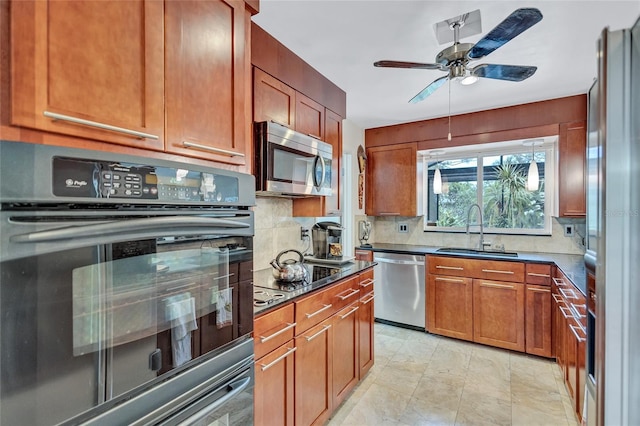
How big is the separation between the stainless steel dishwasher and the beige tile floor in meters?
0.41

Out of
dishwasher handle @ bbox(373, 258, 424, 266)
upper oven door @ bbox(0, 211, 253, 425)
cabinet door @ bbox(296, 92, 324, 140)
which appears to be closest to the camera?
upper oven door @ bbox(0, 211, 253, 425)

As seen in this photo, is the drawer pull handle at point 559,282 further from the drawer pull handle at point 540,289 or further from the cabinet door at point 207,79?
the cabinet door at point 207,79

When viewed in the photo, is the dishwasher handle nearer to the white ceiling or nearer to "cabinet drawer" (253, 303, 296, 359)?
the white ceiling

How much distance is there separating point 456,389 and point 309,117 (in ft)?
7.91

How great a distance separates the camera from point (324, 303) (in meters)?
1.94

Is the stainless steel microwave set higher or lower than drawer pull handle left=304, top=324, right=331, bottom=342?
higher

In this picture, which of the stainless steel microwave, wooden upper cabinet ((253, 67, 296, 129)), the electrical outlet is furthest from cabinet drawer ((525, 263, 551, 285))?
wooden upper cabinet ((253, 67, 296, 129))

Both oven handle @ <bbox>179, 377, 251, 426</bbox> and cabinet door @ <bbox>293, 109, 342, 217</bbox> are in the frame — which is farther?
cabinet door @ <bbox>293, 109, 342, 217</bbox>

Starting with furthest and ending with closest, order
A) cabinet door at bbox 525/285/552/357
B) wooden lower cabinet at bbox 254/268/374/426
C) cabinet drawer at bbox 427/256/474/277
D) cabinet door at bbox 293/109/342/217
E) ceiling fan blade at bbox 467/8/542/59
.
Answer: cabinet drawer at bbox 427/256/474/277 < cabinet door at bbox 525/285/552/357 < cabinet door at bbox 293/109/342/217 < wooden lower cabinet at bbox 254/268/374/426 < ceiling fan blade at bbox 467/8/542/59

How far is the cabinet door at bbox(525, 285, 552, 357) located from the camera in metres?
2.92

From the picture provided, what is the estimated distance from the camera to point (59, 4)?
767mm

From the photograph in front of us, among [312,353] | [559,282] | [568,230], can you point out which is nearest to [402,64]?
[312,353]

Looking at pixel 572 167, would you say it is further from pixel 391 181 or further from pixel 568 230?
pixel 391 181

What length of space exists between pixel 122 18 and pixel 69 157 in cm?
46
